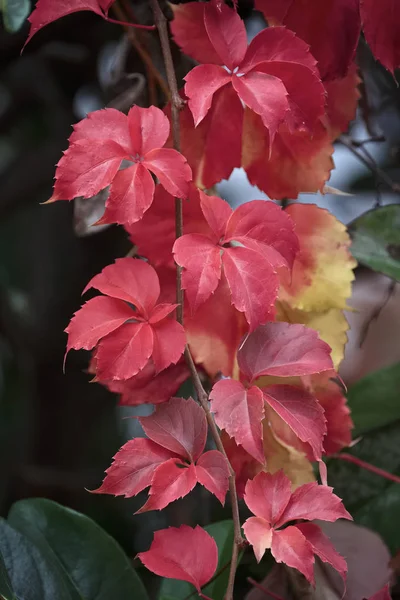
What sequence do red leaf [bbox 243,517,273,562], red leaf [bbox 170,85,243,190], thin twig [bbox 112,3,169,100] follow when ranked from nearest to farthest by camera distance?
red leaf [bbox 243,517,273,562], red leaf [bbox 170,85,243,190], thin twig [bbox 112,3,169,100]

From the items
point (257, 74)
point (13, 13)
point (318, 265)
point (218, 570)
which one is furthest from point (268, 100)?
point (218, 570)

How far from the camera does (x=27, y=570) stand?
44cm

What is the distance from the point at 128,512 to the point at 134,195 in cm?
63

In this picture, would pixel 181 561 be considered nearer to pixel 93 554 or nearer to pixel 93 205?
pixel 93 554

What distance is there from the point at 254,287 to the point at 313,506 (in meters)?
0.12

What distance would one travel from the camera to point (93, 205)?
0.51 meters

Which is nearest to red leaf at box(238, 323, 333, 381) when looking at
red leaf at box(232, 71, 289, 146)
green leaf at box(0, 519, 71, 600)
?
red leaf at box(232, 71, 289, 146)

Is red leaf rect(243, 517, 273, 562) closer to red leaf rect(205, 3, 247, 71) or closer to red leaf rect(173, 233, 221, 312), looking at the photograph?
red leaf rect(173, 233, 221, 312)

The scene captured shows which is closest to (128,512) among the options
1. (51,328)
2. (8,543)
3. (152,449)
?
(51,328)

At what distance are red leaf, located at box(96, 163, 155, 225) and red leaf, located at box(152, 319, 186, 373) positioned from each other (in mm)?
62

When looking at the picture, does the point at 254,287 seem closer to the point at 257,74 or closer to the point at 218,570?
the point at 257,74

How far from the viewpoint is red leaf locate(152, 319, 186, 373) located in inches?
13.9

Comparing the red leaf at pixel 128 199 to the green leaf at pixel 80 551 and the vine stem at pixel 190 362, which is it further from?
the green leaf at pixel 80 551

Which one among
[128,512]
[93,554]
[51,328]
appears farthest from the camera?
[51,328]
